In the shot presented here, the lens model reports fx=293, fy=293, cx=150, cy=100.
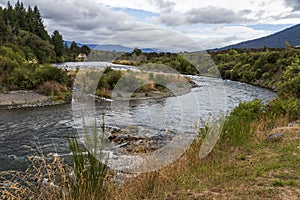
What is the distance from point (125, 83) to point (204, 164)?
14.1 m

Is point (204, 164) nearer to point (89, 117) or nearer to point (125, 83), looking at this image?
point (89, 117)

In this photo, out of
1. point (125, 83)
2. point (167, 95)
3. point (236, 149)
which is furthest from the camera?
point (167, 95)

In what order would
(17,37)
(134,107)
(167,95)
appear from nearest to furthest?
(134,107) → (167,95) → (17,37)

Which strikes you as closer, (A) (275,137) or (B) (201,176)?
(B) (201,176)

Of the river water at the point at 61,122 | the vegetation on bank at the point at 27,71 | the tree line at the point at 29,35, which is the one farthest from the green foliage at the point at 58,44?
the river water at the point at 61,122

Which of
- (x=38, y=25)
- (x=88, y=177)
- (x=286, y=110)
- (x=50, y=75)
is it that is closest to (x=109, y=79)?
(x=50, y=75)

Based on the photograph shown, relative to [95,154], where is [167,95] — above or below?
below

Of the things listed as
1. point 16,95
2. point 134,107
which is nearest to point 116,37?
point 134,107

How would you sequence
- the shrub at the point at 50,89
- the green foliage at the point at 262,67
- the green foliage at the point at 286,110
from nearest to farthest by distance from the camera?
the green foliage at the point at 286,110
the shrub at the point at 50,89
the green foliage at the point at 262,67

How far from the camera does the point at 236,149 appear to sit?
7527 millimetres

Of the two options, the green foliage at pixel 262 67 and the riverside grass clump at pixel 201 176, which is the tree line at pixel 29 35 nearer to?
the green foliage at pixel 262 67

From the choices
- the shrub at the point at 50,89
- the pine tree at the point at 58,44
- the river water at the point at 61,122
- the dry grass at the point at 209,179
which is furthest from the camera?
the pine tree at the point at 58,44

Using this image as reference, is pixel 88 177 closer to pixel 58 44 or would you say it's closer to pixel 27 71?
pixel 27 71

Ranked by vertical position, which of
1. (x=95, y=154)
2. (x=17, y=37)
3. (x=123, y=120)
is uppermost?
(x=17, y=37)
